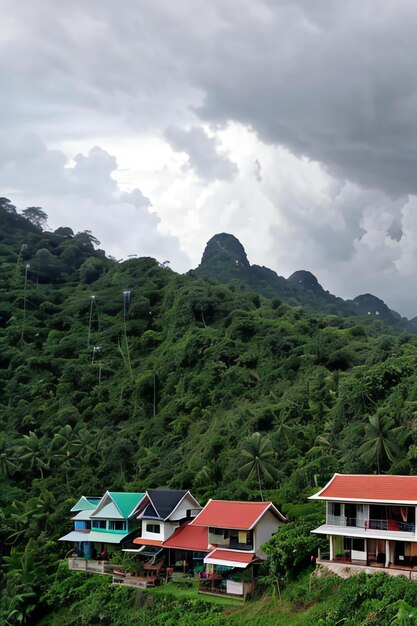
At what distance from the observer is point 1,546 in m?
47.6

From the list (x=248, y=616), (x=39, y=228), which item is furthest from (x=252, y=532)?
(x=39, y=228)

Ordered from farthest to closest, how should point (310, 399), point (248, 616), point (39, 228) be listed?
point (39, 228) < point (310, 399) < point (248, 616)

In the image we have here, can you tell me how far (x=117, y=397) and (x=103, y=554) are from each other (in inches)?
1102

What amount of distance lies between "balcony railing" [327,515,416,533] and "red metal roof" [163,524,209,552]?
726 cm

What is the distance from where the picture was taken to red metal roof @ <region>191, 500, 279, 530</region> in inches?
1373

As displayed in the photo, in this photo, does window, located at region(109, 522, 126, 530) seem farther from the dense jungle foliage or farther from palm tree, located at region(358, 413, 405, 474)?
palm tree, located at region(358, 413, 405, 474)

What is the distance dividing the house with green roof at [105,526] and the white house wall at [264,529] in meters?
9.17

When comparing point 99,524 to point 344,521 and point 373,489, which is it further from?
point 373,489

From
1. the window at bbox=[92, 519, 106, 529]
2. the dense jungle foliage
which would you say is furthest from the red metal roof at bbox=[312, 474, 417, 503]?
the window at bbox=[92, 519, 106, 529]

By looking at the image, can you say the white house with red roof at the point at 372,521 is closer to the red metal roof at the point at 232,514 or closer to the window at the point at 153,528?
the red metal roof at the point at 232,514

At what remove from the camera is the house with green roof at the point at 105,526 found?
41.6 meters

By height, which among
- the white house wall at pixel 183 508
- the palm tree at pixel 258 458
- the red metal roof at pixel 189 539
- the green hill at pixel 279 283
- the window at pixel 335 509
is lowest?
the red metal roof at pixel 189 539

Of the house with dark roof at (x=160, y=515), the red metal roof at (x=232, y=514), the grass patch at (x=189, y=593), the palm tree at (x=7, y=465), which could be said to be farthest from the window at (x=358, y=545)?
the palm tree at (x=7, y=465)

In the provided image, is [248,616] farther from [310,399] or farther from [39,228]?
[39,228]
